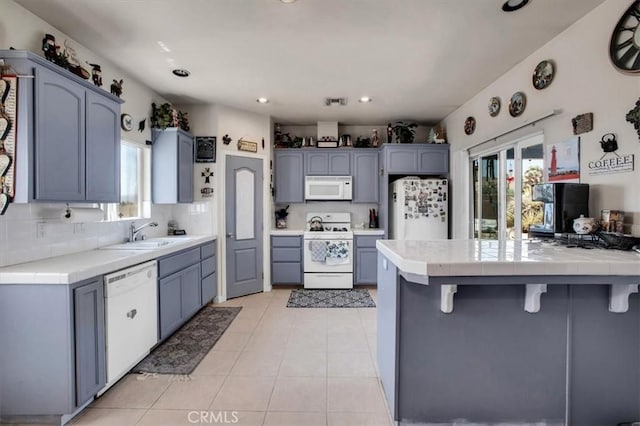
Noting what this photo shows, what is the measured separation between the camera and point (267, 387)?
2.14 meters

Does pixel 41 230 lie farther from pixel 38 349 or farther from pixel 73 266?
pixel 38 349

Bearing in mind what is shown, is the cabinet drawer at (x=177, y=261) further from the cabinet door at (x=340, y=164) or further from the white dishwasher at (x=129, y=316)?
the cabinet door at (x=340, y=164)

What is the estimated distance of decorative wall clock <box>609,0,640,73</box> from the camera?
5.80 feet

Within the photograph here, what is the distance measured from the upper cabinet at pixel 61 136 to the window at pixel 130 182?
0.76 metres

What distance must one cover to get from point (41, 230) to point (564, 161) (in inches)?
149

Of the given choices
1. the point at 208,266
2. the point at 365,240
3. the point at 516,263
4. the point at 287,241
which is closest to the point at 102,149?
the point at 208,266

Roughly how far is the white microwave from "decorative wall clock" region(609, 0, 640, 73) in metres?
3.18

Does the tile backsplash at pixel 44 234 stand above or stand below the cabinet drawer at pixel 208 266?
above

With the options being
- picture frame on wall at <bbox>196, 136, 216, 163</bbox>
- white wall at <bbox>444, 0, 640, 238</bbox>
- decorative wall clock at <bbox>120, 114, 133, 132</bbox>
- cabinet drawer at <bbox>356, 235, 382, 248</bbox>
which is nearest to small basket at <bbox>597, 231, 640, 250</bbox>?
white wall at <bbox>444, 0, 640, 238</bbox>

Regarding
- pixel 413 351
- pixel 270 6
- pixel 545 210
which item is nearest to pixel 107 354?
pixel 413 351

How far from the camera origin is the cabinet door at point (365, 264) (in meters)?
4.55

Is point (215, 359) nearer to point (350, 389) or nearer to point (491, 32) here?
point (350, 389)

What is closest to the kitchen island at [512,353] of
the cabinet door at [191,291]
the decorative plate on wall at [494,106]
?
the decorative plate on wall at [494,106]

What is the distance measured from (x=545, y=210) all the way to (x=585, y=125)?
2.05 feet
